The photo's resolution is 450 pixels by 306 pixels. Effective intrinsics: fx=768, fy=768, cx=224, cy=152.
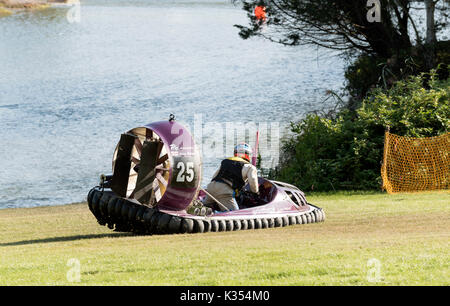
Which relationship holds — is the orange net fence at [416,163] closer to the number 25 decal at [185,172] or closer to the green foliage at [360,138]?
the green foliage at [360,138]

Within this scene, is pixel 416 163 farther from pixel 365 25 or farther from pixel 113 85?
pixel 113 85

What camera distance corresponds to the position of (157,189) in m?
11.7

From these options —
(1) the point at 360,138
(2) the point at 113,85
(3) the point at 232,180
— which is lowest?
(1) the point at 360,138

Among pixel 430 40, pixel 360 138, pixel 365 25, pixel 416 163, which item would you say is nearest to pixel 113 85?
pixel 365 25

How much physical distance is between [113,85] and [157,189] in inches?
1373

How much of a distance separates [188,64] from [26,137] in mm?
17148

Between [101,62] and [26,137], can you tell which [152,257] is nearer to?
[26,137]

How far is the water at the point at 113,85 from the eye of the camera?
102 ft

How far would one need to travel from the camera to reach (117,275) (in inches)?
312

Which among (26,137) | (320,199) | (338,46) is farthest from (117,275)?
(26,137)

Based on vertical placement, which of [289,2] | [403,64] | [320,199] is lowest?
[320,199]

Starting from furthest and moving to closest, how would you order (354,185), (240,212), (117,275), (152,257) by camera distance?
(354,185) < (240,212) < (152,257) < (117,275)

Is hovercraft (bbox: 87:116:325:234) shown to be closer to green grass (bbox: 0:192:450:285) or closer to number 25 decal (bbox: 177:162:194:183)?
number 25 decal (bbox: 177:162:194:183)

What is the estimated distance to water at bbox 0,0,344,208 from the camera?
31.0 m
